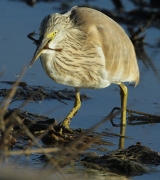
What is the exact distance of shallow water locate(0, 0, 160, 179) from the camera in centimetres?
614

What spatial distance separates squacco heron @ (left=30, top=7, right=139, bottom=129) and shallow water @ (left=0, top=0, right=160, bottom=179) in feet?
0.66

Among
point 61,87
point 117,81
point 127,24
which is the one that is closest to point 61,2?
point 127,24

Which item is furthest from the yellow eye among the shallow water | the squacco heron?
the shallow water

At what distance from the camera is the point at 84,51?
590 cm

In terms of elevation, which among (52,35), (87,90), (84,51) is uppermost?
(52,35)

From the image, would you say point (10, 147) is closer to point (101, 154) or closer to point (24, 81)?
point (101, 154)

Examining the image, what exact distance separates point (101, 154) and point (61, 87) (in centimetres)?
199

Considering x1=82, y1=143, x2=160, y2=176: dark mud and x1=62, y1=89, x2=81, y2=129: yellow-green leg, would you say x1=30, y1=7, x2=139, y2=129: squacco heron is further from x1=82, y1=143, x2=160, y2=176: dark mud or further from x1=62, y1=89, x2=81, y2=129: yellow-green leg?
x1=82, y1=143, x2=160, y2=176: dark mud

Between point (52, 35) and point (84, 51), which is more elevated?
point (52, 35)

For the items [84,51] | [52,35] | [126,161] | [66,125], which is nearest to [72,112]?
[66,125]

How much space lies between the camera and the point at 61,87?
23.7 ft

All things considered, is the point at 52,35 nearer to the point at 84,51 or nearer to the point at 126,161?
the point at 84,51

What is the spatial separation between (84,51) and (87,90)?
4.60 ft

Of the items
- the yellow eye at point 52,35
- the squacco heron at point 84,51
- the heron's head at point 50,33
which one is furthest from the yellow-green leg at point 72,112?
the yellow eye at point 52,35
